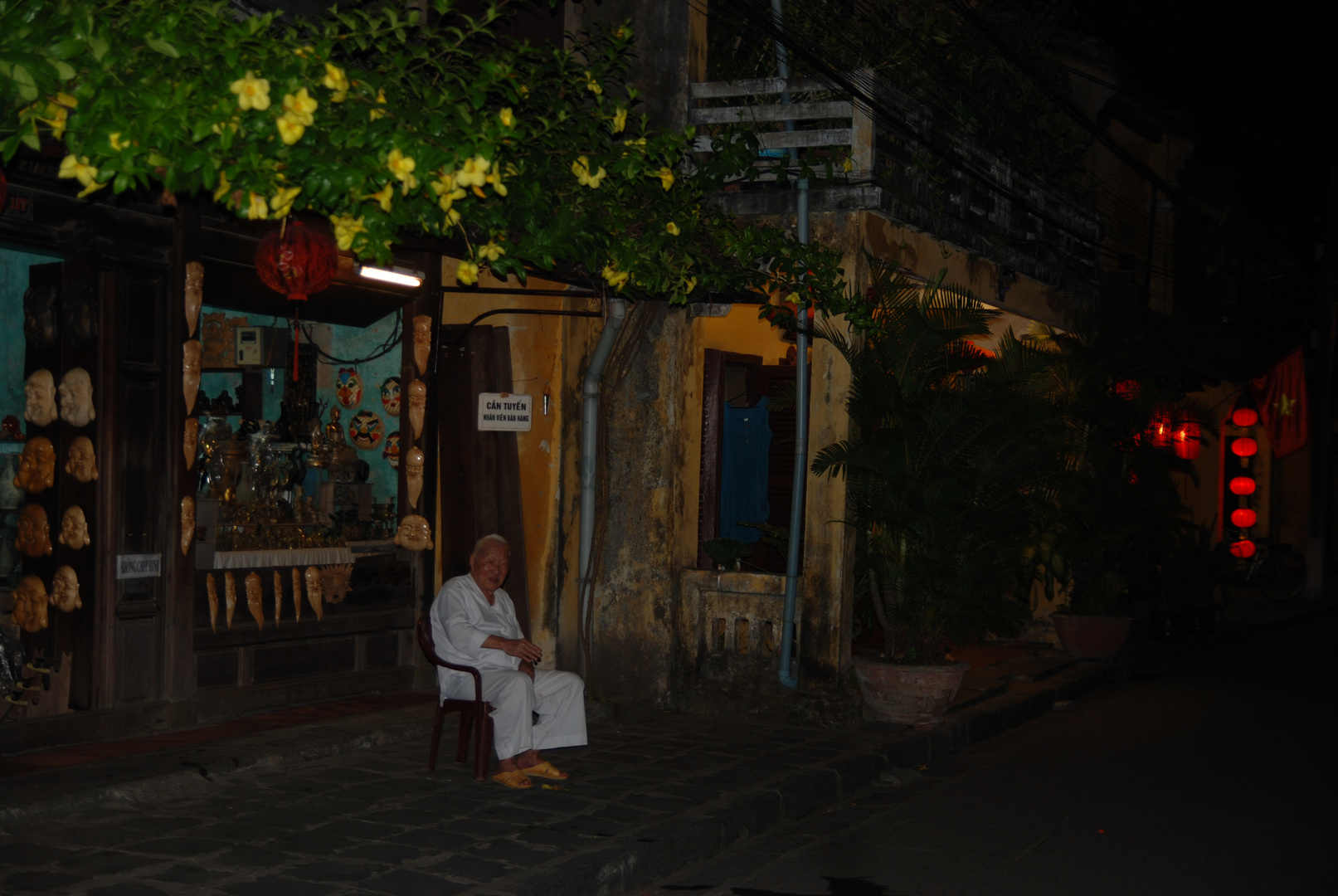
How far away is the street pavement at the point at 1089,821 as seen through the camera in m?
6.05

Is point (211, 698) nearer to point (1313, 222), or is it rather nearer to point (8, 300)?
point (8, 300)

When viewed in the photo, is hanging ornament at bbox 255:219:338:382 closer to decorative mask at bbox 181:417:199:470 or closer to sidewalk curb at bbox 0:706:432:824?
decorative mask at bbox 181:417:199:470

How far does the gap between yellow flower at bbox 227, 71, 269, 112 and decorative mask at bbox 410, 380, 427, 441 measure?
6.00 meters

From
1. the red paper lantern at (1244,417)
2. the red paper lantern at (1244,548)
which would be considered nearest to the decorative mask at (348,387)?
the red paper lantern at (1244,417)

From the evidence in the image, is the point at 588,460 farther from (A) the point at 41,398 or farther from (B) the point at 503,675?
(A) the point at 41,398

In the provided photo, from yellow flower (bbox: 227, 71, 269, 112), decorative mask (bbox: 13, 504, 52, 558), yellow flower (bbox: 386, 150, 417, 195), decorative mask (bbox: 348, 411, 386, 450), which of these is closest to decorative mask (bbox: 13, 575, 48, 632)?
decorative mask (bbox: 13, 504, 52, 558)

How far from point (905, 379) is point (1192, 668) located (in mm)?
7237

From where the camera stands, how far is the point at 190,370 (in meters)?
8.09

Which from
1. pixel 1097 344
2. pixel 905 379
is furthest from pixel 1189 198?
pixel 905 379

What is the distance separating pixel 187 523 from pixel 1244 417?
19.7 meters

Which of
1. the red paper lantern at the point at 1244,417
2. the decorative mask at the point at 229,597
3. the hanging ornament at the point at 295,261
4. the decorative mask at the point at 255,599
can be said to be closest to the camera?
the hanging ornament at the point at 295,261

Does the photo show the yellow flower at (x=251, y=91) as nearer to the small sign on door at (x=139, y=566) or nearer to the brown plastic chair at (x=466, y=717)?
the brown plastic chair at (x=466, y=717)

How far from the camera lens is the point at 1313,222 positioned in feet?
100

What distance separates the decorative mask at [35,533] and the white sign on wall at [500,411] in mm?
3249
